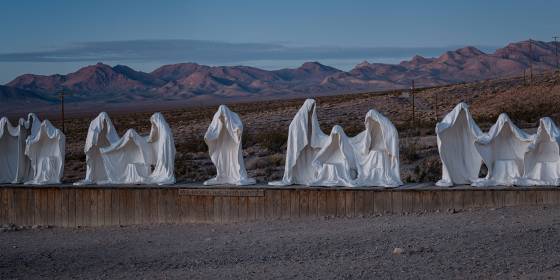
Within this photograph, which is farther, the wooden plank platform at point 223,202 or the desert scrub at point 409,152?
the desert scrub at point 409,152

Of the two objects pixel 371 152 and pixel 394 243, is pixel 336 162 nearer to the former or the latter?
pixel 371 152

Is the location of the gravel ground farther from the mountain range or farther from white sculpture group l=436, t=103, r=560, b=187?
the mountain range

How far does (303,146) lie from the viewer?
611 inches

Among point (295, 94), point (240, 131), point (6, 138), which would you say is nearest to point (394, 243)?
point (240, 131)

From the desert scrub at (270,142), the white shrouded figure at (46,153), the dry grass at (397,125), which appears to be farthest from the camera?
the desert scrub at (270,142)

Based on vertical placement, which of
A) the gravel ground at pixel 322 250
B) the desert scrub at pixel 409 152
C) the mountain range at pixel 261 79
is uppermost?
the mountain range at pixel 261 79

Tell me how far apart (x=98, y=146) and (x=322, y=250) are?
23.7 feet

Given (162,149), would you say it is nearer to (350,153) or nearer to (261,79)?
(350,153)

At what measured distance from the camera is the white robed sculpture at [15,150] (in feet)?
58.2

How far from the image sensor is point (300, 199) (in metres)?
15.2

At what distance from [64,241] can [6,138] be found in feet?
14.4

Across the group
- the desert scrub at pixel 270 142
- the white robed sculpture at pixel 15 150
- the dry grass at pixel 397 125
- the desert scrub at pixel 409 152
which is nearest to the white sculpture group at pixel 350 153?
the white robed sculpture at pixel 15 150

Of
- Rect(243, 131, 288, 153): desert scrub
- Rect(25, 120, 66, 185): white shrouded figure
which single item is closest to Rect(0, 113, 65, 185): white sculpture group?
Rect(25, 120, 66, 185): white shrouded figure

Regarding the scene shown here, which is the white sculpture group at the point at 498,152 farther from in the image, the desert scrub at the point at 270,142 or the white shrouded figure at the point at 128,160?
the desert scrub at the point at 270,142
